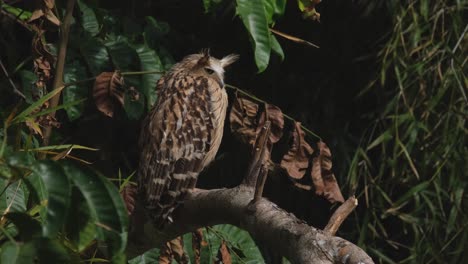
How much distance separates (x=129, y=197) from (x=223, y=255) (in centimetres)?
28

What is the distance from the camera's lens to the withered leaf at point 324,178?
8.74ft

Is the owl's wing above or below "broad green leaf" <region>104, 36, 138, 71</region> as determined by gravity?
below

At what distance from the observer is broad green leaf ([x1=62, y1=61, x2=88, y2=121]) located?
3.10 m

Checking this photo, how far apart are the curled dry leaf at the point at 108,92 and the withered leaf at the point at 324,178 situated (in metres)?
0.50

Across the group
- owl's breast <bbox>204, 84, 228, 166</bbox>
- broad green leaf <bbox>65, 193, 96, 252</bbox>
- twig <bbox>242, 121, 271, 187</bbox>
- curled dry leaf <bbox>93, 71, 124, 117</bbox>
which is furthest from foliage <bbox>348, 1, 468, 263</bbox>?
broad green leaf <bbox>65, 193, 96, 252</bbox>

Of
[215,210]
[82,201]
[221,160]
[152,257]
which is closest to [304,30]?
[221,160]

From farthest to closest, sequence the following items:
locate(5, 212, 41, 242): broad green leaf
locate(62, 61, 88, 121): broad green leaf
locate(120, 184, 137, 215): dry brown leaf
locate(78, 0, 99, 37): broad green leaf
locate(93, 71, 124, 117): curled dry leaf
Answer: locate(78, 0, 99, 37): broad green leaf
locate(62, 61, 88, 121): broad green leaf
locate(120, 184, 137, 215): dry brown leaf
locate(93, 71, 124, 117): curled dry leaf
locate(5, 212, 41, 242): broad green leaf

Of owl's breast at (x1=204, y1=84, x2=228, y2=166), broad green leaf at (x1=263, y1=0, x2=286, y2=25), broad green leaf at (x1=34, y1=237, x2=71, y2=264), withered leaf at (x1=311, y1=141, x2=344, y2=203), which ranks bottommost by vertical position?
owl's breast at (x1=204, y1=84, x2=228, y2=166)

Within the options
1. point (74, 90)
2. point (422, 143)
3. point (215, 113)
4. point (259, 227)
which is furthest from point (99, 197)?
point (422, 143)

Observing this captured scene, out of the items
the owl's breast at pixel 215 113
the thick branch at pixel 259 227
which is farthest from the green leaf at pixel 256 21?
the owl's breast at pixel 215 113

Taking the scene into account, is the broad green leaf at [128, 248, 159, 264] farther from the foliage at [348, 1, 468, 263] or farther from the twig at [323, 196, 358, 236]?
the foliage at [348, 1, 468, 263]

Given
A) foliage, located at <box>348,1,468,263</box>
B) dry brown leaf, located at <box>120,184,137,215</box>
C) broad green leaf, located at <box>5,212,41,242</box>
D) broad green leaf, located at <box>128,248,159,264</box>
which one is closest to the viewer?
broad green leaf, located at <box>5,212,41,242</box>

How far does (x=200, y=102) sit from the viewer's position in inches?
139

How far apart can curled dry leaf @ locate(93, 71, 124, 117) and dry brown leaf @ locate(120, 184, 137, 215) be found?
0.24 meters
